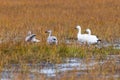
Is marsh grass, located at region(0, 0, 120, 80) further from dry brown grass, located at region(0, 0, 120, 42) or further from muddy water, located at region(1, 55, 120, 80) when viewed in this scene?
muddy water, located at region(1, 55, 120, 80)

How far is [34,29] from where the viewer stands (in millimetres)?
20344

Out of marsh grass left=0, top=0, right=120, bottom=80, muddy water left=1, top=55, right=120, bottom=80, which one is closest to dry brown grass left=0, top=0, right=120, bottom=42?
marsh grass left=0, top=0, right=120, bottom=80

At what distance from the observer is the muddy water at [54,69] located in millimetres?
10805

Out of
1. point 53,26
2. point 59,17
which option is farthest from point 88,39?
point 59,17

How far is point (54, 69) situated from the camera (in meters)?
11.7

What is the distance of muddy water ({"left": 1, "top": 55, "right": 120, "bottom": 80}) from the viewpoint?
35.5ft

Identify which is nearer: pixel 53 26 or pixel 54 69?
pixel 54 69

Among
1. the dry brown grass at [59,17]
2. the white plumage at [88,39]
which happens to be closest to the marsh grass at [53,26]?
the dry brown grass at [59,17]

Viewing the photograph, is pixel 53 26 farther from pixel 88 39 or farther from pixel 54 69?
pixel 54 69

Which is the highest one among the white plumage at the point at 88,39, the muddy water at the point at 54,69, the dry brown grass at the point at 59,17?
the dry brown grass at the point at 59,17

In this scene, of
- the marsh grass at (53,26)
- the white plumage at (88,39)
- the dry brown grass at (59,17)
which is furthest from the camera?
the dry brown grass at (59,17)

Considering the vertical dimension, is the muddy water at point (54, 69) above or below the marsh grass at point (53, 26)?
below

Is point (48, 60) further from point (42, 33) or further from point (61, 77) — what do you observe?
point (42, 33)

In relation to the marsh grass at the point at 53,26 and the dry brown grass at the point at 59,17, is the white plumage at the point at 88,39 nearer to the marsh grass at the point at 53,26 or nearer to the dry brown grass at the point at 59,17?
the marsh grass at the point at 53,26
